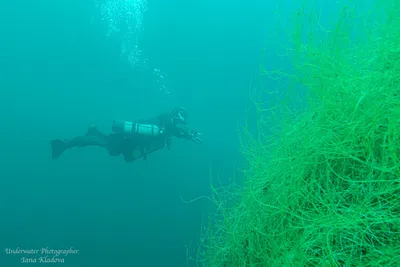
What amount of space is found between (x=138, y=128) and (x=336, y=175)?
673 centimetres

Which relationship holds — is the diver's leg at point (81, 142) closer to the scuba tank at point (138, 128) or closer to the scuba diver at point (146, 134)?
the scuba diver at point (146, 134)

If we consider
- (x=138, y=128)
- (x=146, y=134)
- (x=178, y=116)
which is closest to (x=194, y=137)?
(x=178, y=116)

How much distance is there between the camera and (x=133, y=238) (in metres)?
17.0

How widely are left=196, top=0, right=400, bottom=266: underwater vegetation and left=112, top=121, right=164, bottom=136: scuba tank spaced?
555 centimetres

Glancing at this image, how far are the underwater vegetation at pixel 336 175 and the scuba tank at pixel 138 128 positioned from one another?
555cm

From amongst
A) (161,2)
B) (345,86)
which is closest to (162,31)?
(161,2)

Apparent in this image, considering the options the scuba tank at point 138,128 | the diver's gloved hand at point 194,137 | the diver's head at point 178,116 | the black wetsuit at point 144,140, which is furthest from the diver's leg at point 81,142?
the diver's gloved hand at point 194,137

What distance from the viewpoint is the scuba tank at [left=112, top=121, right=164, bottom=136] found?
7801 millimetres

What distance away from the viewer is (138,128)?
25.6ft

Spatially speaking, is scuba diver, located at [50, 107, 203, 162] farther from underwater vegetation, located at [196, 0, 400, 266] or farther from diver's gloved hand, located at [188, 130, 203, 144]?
underwater vegetation, located at [196, 0, 400, 266]

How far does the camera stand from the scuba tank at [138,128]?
25.6 feet

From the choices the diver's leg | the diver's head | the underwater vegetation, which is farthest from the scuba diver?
the underwater vegetation

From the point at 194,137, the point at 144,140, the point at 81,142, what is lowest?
the point at 194,137

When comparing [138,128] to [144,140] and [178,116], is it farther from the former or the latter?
[178,116]
